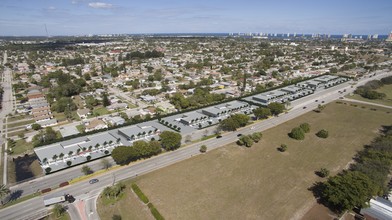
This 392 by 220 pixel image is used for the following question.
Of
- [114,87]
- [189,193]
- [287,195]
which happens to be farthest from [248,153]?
[114,87]

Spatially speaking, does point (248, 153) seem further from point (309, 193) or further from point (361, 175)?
point (361, 175)

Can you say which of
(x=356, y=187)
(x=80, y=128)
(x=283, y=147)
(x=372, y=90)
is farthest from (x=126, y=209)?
(x=372, y=90)

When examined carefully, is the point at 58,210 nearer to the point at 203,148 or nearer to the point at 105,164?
the point at 105,164

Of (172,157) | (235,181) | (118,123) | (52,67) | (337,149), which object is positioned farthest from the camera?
(52,67)

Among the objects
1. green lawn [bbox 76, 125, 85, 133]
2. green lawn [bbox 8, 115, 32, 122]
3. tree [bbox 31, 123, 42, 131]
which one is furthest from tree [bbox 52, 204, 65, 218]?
green lawn [bbox 8, 115, 32, 122]

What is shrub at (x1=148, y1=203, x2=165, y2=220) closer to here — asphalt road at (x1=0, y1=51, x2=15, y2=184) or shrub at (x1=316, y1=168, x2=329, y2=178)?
asphalt road at (x1=0, y1=51, x2=15, y2=184)
